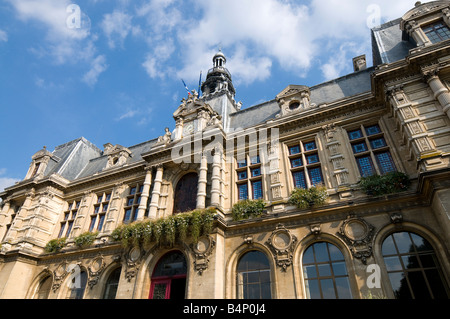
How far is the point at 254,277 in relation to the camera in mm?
11414

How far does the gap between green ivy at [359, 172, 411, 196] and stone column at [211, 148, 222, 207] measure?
648 centimetres

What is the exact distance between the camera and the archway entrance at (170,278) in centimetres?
1246

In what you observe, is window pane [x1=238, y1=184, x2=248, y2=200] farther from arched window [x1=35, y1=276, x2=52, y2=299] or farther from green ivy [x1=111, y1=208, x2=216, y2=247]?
arched window [x1=35, y1=276, x2=52, y2=299]

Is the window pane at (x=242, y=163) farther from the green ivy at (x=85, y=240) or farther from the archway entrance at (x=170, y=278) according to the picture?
the green ivy at (x=85, y=240)

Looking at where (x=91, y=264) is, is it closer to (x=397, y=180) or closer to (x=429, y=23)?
(x=397, y=180)

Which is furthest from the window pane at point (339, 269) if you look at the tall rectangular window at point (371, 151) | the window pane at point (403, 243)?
the tall rectangular window at point (371, 151)

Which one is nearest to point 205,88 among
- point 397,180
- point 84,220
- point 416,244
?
point 84,220

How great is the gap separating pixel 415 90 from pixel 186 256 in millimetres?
12298

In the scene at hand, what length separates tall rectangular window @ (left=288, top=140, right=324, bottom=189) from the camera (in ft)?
42.8

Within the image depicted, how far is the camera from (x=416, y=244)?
31.7 feet

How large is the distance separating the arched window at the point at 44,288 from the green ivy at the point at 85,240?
284 centimetres

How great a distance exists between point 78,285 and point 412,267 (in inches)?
630

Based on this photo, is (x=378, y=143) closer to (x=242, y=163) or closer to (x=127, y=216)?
(x=242, y=163)

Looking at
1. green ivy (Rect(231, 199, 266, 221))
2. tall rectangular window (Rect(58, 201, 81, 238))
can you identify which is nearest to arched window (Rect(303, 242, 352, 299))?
green ivy (Rect(231, 199, 266, 221))
